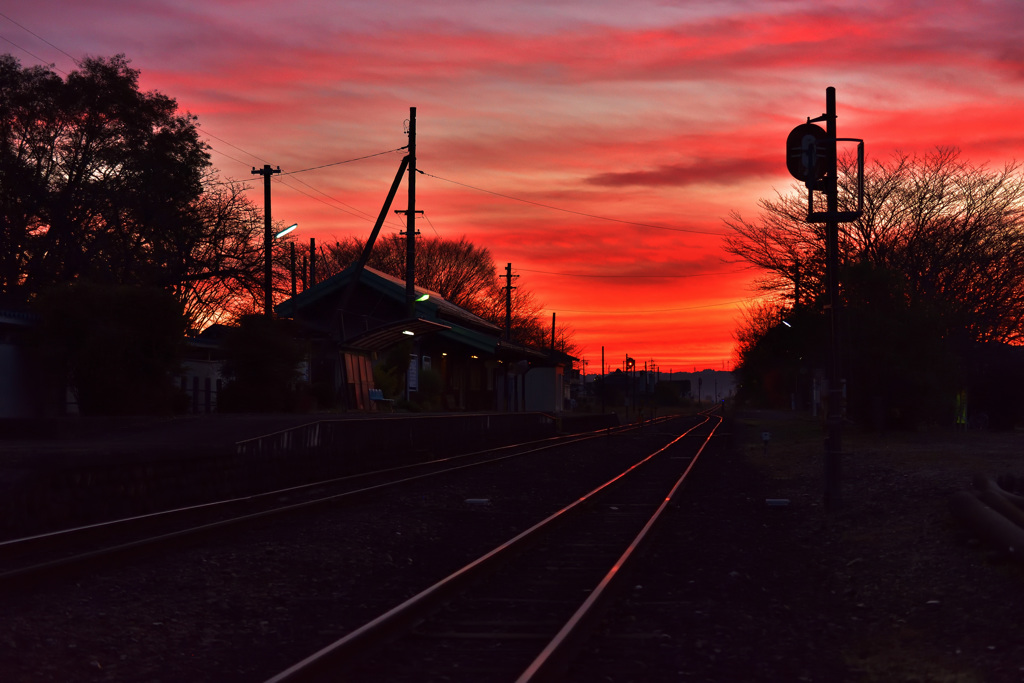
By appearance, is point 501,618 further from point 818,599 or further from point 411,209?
point 411,209

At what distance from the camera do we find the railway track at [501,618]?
250 inches

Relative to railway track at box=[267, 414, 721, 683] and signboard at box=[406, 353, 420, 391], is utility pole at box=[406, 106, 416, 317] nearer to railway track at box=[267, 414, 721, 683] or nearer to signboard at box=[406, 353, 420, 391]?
signboard at box=[406, 353, 420, 391]

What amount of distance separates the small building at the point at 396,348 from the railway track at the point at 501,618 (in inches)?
1019

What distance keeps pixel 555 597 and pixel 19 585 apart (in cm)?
446


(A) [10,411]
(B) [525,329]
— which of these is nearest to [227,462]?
(A) [10,411]

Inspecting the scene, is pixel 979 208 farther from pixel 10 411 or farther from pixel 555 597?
pixel 555 597

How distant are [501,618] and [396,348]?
4025 cm

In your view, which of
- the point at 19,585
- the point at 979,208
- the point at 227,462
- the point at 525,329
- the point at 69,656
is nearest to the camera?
the point at 69,656

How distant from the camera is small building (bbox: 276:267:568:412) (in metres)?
41.4

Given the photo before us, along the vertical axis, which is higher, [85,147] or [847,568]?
[85,147]

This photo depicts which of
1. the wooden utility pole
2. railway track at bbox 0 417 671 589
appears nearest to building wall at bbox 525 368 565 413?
railway track at bbox 0 417 671 589

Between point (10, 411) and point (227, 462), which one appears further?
point (10, 411)

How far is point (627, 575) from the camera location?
9773 millimetres

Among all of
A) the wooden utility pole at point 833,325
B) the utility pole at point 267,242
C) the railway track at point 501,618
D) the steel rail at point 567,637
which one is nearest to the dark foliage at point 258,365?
the utility pole at point 267,242
